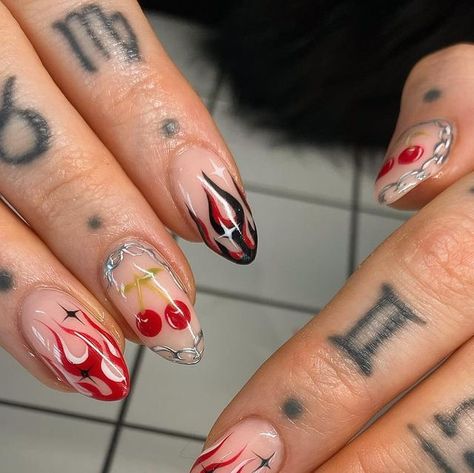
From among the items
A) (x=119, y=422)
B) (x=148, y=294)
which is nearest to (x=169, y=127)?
(x=148, y=294)

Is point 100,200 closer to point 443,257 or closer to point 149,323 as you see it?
point 149,323

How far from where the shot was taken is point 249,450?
448 millimetres

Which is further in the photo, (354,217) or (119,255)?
(354,217)

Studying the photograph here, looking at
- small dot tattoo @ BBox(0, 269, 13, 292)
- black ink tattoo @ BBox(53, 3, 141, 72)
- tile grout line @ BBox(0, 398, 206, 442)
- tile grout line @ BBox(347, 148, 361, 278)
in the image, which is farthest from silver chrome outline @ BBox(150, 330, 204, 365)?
tile grout line @ BBox(347, 148, 361, 278)

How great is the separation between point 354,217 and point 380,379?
60 centimetres

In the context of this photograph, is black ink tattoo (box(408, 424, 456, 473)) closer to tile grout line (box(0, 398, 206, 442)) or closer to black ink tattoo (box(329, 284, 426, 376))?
black ink tattoo (box(329, 284, 426, 376))

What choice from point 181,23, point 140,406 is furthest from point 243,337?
point 181,23

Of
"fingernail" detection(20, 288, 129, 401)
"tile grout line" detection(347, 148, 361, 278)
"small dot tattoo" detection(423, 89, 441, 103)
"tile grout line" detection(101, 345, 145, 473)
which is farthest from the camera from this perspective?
"tile grout line" detection(347, 148, 361, 278)

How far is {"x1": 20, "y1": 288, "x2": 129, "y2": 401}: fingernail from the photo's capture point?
1.45 feet

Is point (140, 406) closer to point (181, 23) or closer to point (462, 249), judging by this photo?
point (462, 249)

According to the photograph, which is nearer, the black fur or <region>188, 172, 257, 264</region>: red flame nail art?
<region>188, 172, 257, 264</region>: red flame nail art

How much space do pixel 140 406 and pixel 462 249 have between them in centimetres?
48

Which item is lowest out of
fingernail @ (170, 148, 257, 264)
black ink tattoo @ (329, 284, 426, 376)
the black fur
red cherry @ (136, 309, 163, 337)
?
the black fur

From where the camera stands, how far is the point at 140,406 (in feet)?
2.67
